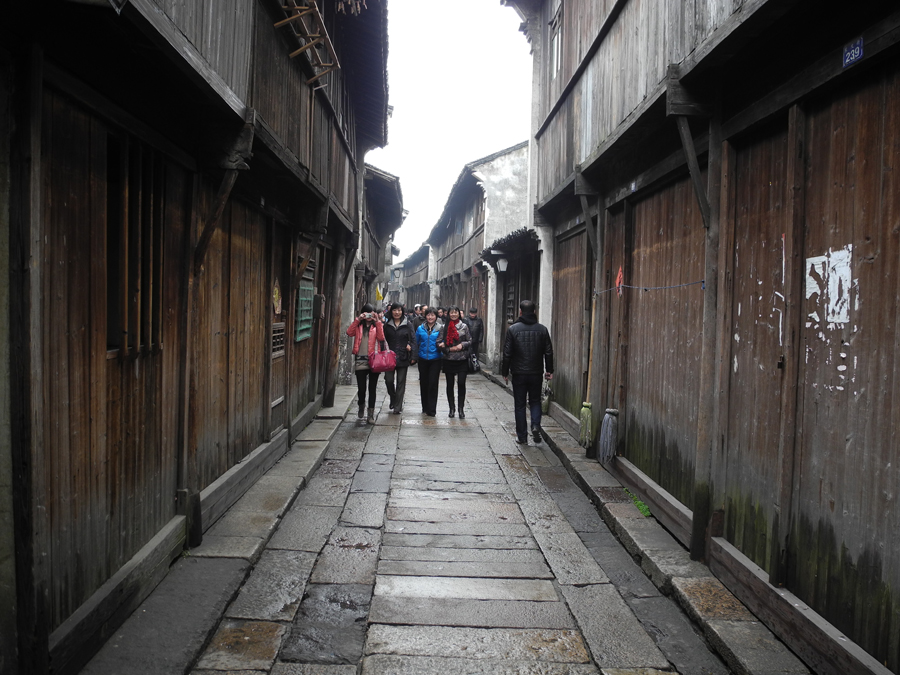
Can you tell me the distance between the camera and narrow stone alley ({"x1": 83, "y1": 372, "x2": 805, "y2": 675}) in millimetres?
3777

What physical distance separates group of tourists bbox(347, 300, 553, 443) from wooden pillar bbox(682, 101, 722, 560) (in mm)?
4197

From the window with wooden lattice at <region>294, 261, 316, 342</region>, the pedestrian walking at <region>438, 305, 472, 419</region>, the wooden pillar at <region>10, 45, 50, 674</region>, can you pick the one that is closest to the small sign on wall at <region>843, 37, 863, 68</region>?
the wooden pillar at <region>10, 45, 50, 674</region>

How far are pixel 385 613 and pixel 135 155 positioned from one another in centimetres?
312

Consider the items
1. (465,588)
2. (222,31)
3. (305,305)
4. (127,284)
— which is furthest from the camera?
(305,305)

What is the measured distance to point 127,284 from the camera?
4008mm

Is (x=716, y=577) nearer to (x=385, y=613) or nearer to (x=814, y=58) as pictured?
(x=385, y=613)

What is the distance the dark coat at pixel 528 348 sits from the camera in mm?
9258

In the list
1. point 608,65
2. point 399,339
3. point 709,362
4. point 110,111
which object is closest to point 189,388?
point 110,111

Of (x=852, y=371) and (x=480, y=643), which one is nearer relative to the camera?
(x=852, y=371)

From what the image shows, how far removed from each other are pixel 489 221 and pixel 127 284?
59.8 feet

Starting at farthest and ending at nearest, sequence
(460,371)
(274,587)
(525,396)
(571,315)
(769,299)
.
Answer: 1. (460,371)
2. (571,315)
3. (525,396)
4. (274,587)
5. (769,299)

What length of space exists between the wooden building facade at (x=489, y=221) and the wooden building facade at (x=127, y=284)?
9.93 metres

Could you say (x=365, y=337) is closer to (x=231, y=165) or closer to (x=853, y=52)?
(x=231, y=165)

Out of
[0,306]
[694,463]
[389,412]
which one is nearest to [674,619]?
[694,463]
